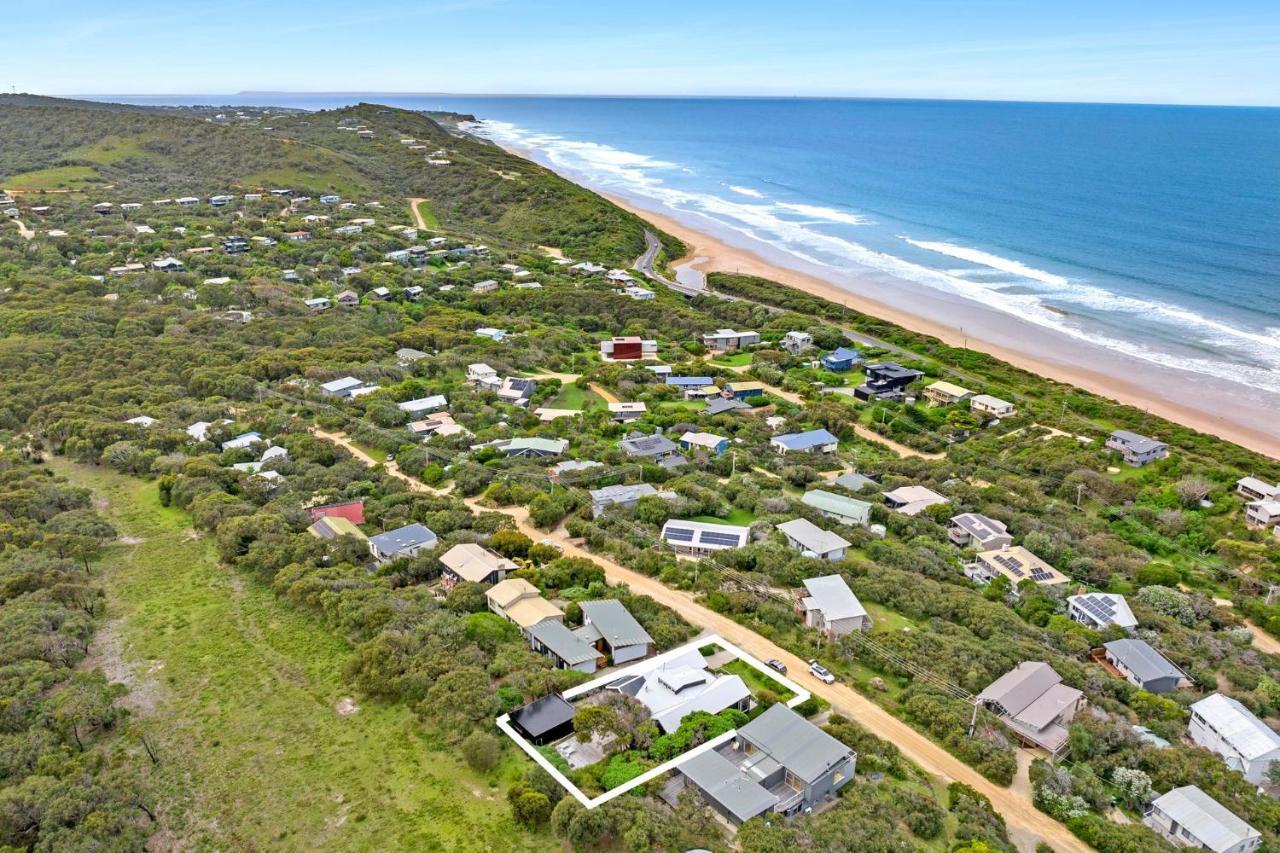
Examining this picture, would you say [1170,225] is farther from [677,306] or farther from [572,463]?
[572,463]

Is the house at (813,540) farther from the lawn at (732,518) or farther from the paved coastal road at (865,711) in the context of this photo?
the paved coastal road at (865,711)

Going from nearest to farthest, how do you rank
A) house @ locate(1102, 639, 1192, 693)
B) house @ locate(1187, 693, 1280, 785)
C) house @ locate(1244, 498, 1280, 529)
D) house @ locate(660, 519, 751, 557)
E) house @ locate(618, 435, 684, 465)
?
house @ locate(1187, 693, 1280, 785) → house @ locate(1102, 639, 1192, 693) → house @ locate(660, 519, 751, 557) → house @ locate(1244, 498, 1280, 529) → house @ locate(618, 435, 684, 465)

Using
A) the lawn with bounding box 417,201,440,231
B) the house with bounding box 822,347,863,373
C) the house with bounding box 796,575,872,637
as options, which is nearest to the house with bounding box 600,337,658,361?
the house with bounding box 822,347,863,373

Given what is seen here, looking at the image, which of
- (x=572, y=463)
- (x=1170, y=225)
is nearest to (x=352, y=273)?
(x=572, y=463)

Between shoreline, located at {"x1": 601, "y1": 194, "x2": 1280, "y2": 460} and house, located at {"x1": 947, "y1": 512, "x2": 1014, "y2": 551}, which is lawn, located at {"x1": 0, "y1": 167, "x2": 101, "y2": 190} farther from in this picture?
house, located at {"x1": 947, "y1": 512, "x2": 1014, "y2": 551}

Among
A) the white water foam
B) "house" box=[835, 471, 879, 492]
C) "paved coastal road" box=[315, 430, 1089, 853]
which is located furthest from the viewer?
the white water foam

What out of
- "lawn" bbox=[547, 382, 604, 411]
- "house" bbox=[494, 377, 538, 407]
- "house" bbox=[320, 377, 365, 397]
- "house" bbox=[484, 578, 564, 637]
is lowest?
"lawn" bbox=[547, 382, 604, 411]

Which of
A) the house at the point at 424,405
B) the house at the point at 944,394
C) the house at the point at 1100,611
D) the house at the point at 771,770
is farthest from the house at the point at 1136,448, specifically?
the house at the point at 424,405
